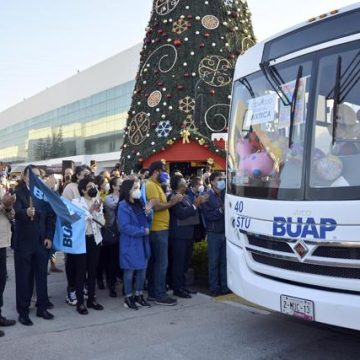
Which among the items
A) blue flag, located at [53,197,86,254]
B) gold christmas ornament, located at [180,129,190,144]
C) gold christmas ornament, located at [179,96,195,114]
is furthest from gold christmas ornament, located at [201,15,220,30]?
blue flag, located at [53,197,86,254]

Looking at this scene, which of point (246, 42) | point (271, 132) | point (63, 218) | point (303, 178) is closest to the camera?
point (303, 178)

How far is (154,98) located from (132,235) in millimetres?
8492

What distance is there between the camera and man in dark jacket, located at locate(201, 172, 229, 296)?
687 cm

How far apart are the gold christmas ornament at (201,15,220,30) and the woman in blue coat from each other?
29.2 ft

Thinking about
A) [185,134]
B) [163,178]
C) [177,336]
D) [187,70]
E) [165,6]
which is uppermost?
[165,6]

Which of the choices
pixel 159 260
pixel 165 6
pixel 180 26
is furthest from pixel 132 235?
pixel 165 6

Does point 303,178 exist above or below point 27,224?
above

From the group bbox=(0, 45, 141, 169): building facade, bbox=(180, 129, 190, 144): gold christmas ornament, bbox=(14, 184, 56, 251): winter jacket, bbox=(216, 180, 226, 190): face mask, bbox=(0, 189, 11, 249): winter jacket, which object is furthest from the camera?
bbox=(0, 45, 141, 169): building facade

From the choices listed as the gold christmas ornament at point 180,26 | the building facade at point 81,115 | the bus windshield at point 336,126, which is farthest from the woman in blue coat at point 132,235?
the building facade at point 81,115

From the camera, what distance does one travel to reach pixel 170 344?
493 cm

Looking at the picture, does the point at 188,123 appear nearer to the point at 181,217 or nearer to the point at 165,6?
the point at 165,6

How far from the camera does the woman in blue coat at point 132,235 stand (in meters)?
6.20

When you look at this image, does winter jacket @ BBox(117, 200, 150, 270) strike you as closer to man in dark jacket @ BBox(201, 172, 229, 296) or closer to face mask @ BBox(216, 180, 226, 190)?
man in dark jacket @ BBox(201, 172, 229, 296)

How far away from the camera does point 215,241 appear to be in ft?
22.6
